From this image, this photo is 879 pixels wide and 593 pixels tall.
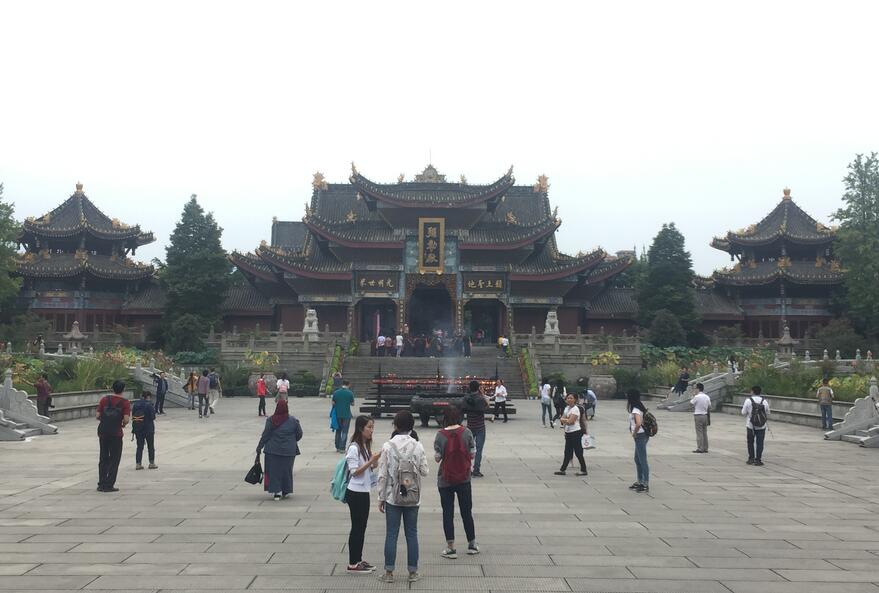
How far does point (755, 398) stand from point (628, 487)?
12.7 ft

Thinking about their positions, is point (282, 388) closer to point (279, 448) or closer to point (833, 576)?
point (279, 448)

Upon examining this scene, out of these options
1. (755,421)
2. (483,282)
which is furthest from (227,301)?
(755,421)

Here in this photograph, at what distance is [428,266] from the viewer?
1738 inches

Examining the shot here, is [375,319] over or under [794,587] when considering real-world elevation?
over

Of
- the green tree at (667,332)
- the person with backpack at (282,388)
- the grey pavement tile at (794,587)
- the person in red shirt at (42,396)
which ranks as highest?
the green tree at (667,332)

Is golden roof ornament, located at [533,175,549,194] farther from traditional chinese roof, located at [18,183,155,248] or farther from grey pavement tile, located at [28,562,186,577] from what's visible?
grey pavement tile, located at [28,562,186,577]

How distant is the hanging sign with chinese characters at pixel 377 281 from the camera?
44.1 meters

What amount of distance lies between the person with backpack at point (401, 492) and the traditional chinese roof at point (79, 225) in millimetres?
48149

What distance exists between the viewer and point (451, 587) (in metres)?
5.99

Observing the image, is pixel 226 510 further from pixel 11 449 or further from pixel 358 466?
pixel 11 449

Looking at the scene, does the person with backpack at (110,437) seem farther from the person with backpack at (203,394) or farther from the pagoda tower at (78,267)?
the pagoda tower at (78,267)

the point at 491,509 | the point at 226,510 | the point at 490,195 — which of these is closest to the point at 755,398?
the point at 491,509

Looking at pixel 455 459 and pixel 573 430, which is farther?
pixel 573 430

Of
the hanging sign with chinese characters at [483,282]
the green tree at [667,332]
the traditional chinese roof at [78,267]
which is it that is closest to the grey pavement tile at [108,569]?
the hanging sign with chinese characters at [483,282]
